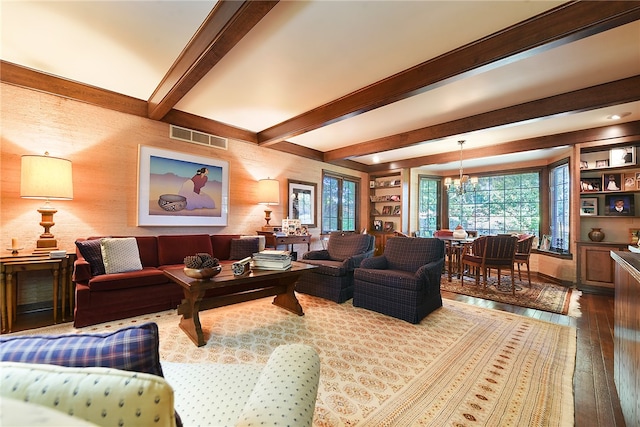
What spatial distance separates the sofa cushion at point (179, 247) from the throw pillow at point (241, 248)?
312 millimetres

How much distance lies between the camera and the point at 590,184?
4457 mm

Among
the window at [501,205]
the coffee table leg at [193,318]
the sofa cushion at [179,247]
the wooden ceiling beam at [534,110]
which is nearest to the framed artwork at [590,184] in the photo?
the window at [501,205]

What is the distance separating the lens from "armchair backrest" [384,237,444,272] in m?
3.35

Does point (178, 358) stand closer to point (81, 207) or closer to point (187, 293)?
point (187, 293)

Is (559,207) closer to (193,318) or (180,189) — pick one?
(193,318)

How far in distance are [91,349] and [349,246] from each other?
12.0 ft

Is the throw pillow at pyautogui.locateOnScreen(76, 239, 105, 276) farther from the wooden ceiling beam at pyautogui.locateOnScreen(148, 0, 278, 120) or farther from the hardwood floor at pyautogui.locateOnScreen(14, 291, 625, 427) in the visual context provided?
the wooden ceiling beam at pyautogui.locateOnScreen(148, 0, 278, 120)

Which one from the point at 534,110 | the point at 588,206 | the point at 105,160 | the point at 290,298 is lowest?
the point at 290,298

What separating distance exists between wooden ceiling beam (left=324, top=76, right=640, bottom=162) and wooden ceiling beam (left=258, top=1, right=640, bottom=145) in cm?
157

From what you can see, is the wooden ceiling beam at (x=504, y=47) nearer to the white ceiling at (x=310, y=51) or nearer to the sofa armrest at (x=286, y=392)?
the white ceiling at (x=310, y=51)

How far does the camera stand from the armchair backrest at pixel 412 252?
11.0 feet

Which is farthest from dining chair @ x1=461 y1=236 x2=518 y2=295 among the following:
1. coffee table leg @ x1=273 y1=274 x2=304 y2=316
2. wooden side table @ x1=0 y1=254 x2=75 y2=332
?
wooden side table @ x1=0 y1=254 x2=75 y2=332

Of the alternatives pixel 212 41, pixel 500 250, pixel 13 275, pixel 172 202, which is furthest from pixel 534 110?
pixel 13 275

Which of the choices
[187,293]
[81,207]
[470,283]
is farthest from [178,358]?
[470,283]
